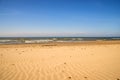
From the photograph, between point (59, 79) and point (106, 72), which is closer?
point (59, 79)

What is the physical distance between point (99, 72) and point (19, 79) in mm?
3460

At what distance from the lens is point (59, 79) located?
4.78 m

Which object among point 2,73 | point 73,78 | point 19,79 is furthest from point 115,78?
point 2,73

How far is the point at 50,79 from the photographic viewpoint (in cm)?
478

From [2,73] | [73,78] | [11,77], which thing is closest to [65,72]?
[73,78]

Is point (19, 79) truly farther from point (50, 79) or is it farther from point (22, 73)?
point (50, 79)

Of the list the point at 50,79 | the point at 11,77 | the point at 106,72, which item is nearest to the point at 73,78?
the point at 50,79

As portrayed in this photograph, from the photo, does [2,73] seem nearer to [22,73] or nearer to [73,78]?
[22,73]

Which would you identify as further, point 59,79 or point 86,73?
point 86,73

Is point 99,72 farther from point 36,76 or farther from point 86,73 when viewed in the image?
point 36,76

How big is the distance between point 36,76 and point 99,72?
110 inches

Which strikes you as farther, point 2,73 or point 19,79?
point 2,73

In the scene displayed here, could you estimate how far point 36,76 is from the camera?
16.5ft

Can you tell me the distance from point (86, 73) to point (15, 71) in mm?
3269
